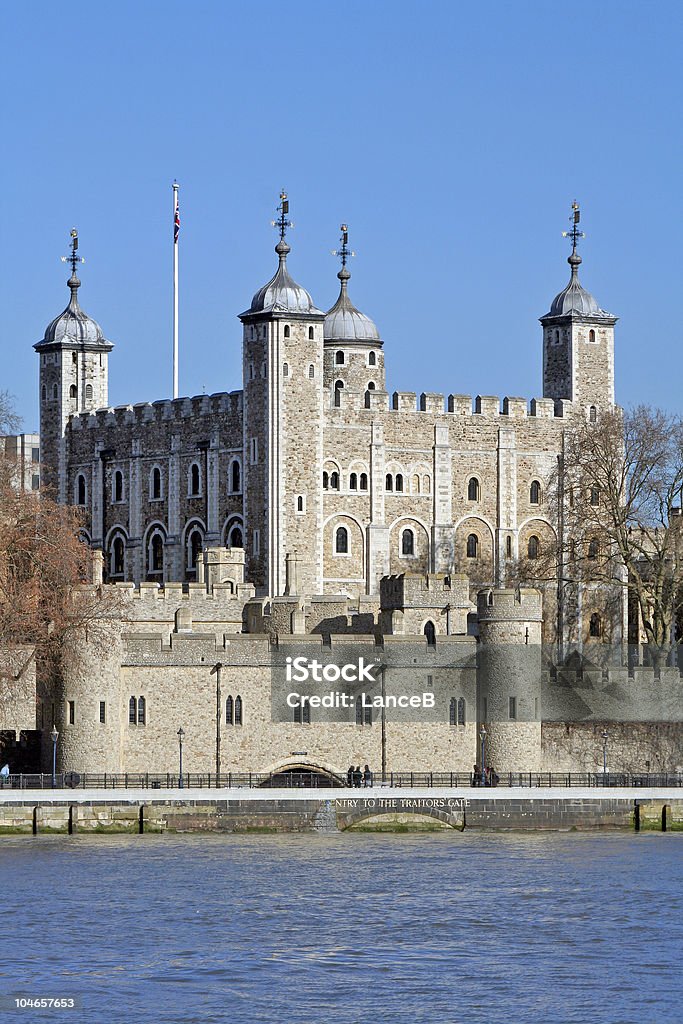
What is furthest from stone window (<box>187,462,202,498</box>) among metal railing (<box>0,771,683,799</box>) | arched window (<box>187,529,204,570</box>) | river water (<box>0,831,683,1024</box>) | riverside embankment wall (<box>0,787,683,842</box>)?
river water (<box>0,831,683,1024</box>)

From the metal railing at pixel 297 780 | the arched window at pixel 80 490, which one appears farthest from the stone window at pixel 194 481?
the metal railing at pixel 297 780

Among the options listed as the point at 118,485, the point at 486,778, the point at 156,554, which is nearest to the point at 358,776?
the point at 486,778

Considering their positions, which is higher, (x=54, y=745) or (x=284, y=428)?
(x=284, y=428)

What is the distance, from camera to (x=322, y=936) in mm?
50125

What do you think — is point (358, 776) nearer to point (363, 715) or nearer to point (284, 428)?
point (363, 715)

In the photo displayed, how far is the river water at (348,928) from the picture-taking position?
44219 millimetres

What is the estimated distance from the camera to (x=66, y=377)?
104 metres

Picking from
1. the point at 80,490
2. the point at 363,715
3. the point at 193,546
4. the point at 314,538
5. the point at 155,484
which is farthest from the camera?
the point at 80,490

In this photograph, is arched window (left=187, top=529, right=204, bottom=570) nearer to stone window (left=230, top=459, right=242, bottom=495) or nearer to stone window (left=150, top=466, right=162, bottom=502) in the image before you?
stone window (left=230, top=459, right=242, bottom=495)

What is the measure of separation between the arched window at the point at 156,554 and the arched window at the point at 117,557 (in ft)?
4.47

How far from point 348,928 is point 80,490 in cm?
5338

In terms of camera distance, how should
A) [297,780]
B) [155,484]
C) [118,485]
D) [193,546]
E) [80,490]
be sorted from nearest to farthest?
[297,780] → [193,546] → [155,484] → [118,485] → [80,490]

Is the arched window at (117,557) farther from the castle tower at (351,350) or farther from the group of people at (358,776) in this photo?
Answer: the group of people at (358,776)

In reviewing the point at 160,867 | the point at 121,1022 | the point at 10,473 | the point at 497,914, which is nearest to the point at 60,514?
the point at 10,473
